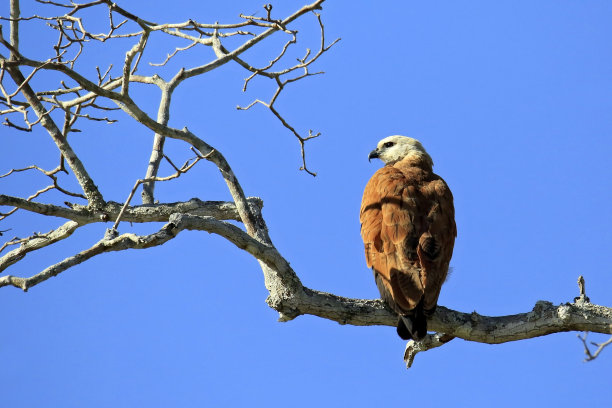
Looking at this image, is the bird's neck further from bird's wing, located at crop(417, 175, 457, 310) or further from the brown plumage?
bird's wing, located at crop(417, 175, 457, 310)

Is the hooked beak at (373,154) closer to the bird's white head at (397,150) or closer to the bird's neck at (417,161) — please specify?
the bird's white head at (397,150)

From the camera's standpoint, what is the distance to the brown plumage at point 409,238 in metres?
4.58

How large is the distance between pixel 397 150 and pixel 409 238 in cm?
193

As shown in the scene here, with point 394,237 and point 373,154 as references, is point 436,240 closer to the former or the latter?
point 394,237

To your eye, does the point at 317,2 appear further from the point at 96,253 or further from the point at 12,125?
the point at 12,125

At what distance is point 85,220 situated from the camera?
4836 mm

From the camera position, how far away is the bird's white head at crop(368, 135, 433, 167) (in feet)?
21.2

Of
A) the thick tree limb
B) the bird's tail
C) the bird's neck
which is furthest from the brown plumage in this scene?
the thick tree limb

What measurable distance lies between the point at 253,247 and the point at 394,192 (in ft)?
4.90

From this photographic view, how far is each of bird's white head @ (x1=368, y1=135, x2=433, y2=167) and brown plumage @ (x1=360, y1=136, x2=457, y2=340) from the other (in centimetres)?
69

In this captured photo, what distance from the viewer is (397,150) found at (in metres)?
6.68

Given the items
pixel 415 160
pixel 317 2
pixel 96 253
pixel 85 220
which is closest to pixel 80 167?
pixel 85 220

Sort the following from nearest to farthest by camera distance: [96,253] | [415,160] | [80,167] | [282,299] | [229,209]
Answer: [96,253], [282,299], [80,167], [229,209], [415,160]

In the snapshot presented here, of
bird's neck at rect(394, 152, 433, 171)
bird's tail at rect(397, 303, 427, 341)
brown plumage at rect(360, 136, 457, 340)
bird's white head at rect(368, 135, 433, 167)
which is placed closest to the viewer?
bird's tail at rect(397, 303, 427, 341)
